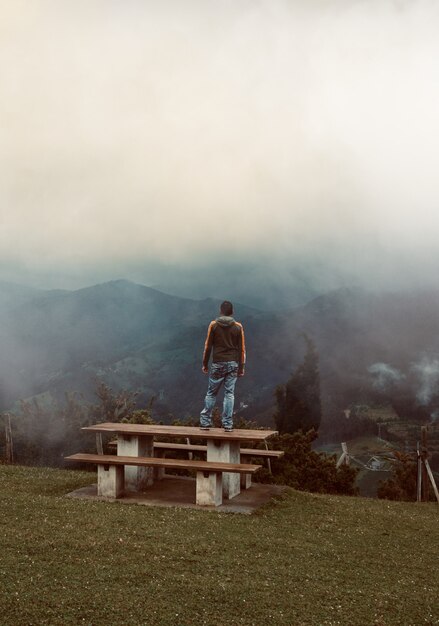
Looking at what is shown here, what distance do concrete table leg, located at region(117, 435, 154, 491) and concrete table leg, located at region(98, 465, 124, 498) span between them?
0.80m

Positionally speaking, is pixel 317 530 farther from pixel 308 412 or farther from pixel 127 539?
pixel 308 412

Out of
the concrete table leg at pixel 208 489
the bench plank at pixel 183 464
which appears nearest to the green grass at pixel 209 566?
the concrete table leg at pixel 208 489

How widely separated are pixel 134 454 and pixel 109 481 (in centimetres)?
109

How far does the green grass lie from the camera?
5.93 meters

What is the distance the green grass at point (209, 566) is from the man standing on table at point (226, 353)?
8.01ft

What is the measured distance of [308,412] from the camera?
2559 inches

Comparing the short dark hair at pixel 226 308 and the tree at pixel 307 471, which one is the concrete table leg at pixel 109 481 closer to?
the short dark hair at pixel 226 308

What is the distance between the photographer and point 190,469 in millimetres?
11102

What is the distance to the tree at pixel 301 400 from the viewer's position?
210 feet

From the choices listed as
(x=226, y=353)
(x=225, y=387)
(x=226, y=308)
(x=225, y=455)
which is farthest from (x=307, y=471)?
(x=226, y=308)

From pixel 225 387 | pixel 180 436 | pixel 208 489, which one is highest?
pixel 225 387

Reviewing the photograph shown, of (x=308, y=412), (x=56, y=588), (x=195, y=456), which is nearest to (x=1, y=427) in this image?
(x=195, y=456)

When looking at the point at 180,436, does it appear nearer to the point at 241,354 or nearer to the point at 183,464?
the point at 183,464

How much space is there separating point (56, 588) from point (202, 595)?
155 centimetres
